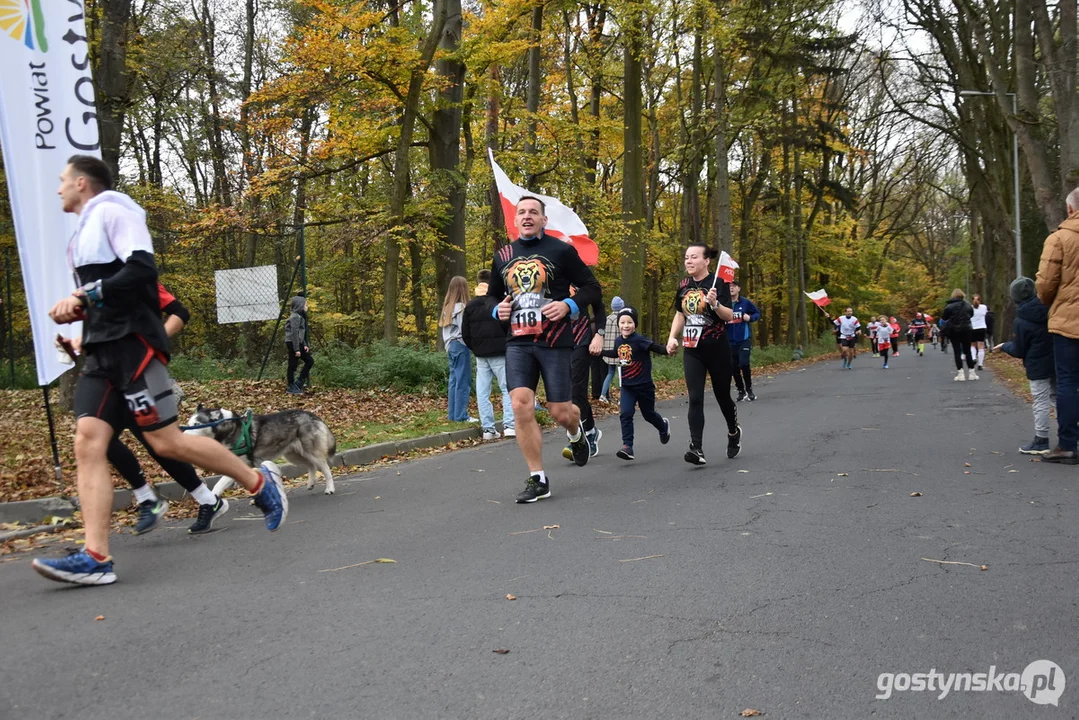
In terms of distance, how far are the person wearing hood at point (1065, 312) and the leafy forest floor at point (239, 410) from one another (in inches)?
269

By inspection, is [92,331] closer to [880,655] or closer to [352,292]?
[880,655]

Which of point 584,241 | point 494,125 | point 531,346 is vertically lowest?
point 531,346

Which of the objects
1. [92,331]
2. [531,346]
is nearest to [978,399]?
[531,346]

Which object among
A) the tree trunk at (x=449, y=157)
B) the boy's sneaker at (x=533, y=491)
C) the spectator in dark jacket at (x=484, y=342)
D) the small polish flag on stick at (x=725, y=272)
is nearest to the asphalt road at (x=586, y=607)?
the boy's sneaker at (x=533, y=491)

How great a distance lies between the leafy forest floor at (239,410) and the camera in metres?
8.48

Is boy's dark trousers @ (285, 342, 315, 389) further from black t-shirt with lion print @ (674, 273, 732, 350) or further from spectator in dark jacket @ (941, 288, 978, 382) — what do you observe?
spectator in dark jacket @ (941, 288, 978, 382)

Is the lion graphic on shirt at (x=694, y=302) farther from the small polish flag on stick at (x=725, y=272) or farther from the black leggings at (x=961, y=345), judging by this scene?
the black leggings at (x=961, y=345)

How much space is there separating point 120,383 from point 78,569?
0.97 m

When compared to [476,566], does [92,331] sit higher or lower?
higher

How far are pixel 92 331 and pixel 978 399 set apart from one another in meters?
14.5

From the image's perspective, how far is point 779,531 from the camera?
18.8ft

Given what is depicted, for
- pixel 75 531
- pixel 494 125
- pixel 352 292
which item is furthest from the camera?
pixel 352 292

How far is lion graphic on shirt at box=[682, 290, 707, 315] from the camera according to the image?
8.49m

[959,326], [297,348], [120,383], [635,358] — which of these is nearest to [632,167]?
[959,326]
